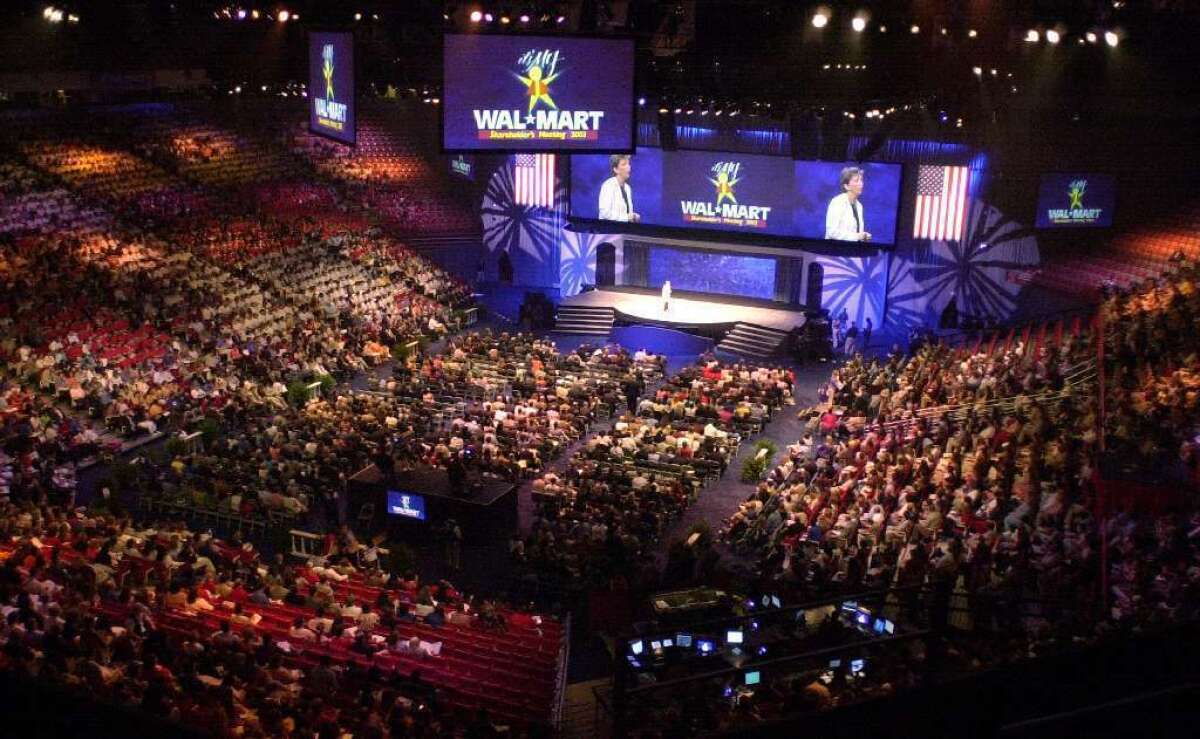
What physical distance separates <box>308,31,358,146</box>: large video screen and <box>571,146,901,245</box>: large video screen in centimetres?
1128

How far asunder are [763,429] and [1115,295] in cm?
799

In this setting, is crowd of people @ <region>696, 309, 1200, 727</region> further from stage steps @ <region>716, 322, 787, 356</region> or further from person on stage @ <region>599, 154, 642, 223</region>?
person on stage @ <region>599, 154, 642, 223</region>

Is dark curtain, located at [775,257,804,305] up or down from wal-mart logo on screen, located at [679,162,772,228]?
down

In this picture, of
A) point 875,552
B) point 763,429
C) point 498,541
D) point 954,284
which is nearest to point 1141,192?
point 954,284

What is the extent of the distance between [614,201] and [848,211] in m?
7.03

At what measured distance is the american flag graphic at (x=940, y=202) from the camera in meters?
30.0

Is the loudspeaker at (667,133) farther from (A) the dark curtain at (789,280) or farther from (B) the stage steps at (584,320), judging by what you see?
(B) the stage steps at (584,320)

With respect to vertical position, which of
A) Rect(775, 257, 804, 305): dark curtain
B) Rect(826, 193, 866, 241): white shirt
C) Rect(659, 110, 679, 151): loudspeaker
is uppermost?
Rect(659, 110, 679, 151): loudspeaker

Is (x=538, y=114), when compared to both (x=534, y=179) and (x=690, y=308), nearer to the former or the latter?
(x=690, y=308)

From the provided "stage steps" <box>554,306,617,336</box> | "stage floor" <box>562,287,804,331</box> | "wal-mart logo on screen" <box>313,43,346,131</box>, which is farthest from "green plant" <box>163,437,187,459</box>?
"stage floor" <box>562,287,804,331</box>

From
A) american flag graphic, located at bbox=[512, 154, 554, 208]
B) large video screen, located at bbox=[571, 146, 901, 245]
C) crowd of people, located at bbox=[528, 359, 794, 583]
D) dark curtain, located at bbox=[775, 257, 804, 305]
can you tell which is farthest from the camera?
american flag graphic, located at bbox=[512, 154, 554, 208]

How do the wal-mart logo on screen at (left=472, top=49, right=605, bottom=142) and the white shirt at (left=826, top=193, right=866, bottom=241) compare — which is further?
the white shirt at (left=826, top=193, right=866, bottom=241)

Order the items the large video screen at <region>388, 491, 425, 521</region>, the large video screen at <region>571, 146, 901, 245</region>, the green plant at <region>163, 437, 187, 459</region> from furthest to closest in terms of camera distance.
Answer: the large video screen at <region>571, 146, 901, 245</region> → the green plant at <region>163, 437, 187, 459</region> → the large video screen at <region>388, 491, 425, 521</region>

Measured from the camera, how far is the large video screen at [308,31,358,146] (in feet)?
73.2
